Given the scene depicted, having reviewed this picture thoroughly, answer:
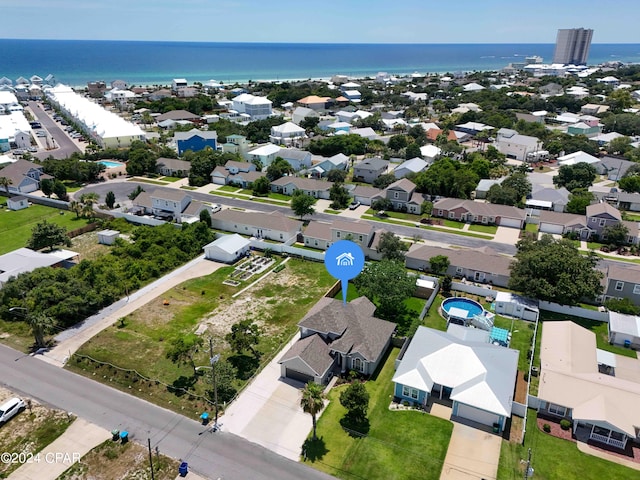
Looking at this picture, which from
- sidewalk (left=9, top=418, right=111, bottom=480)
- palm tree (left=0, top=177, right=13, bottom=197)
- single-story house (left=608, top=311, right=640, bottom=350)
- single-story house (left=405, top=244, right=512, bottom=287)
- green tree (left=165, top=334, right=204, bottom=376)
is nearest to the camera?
sidewalk (left=9, top=418, right=111, bottom=480)

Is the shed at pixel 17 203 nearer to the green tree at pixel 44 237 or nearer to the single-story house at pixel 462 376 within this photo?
the green tree at pixel 44 237

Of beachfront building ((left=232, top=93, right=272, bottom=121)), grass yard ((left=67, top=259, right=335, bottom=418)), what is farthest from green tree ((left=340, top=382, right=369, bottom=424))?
beachfront building ((left=232, top=93, right=272, bottom=121))

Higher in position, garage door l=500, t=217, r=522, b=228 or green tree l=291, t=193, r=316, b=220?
green tree l=291, t=193, r=316, b=220

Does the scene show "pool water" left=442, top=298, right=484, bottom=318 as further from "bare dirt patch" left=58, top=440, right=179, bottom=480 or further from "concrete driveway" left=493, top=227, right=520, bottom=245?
"bare dirt patch" left=58, top=440, right=179, bottom=480

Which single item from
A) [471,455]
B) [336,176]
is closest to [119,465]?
[471,455]

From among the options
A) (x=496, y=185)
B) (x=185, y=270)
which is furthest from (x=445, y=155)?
(x=185, y=270)
